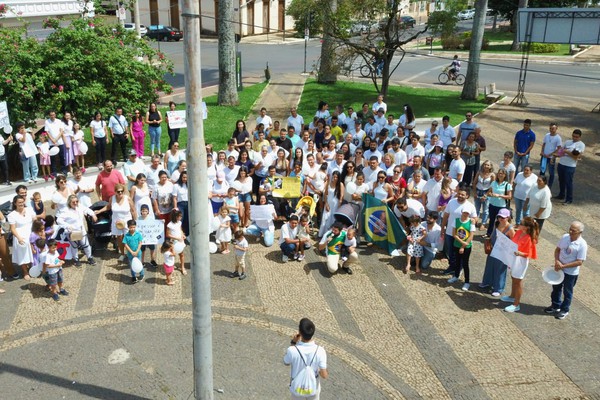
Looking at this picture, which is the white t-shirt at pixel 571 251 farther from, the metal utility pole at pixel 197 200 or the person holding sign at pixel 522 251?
the metal utility pole at pixel 197 200

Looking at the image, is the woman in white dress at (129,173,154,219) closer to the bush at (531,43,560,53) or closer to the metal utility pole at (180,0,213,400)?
the metal utility pole at (180,0,213,400)

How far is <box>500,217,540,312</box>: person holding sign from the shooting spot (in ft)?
31.3

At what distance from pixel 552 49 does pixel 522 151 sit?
32.6m

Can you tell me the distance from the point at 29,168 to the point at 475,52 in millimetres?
18327

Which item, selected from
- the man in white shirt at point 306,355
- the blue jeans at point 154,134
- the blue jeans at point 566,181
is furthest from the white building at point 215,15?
the man in white shirt at point 306,355

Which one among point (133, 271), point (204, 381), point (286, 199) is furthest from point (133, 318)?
point (286, 199)

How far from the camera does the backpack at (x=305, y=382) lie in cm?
644

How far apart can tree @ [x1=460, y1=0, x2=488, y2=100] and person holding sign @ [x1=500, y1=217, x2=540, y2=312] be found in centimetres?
1534

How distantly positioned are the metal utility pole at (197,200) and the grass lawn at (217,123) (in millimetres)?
Answer: 10653

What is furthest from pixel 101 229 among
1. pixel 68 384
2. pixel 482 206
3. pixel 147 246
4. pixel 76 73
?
pixel 482 206

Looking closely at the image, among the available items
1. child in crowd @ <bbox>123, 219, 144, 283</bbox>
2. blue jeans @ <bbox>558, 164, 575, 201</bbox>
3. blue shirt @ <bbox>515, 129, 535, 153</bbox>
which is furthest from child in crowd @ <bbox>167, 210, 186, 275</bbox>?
blue jeans @ <bbox>558, 164, 575, 201</bbox>

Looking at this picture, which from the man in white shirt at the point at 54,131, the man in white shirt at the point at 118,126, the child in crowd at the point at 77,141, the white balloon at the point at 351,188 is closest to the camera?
the white balloon at the point at 351,188

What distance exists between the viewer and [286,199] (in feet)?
43.4

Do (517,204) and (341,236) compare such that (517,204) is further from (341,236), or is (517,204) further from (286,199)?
(286,199)
